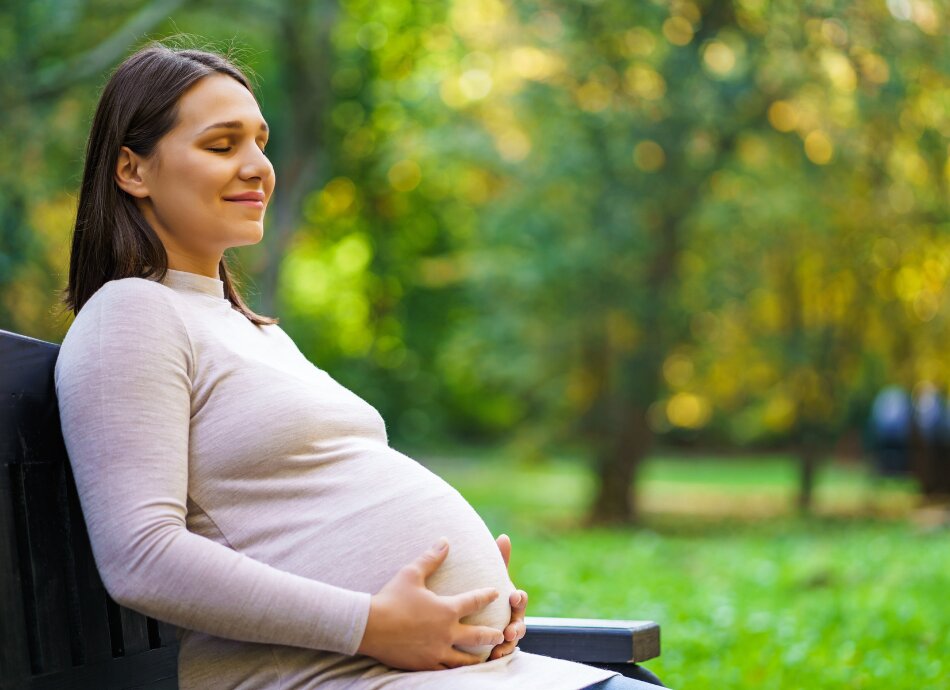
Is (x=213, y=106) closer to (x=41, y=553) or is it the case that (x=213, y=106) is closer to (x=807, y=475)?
(x=41, y=553)

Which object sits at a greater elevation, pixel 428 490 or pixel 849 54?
pixel 849 54

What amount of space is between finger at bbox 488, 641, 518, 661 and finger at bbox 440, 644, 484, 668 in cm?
6

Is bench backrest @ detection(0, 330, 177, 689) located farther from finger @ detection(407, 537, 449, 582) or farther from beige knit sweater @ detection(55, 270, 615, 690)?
finger @ detection(407, 537, 449, 582)

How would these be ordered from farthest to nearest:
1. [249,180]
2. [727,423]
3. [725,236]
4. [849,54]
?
[727,423] → [725,236] → [849,54] → [249,180]

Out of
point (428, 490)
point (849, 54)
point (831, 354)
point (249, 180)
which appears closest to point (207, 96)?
point (249, 180)

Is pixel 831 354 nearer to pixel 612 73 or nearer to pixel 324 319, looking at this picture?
pixel 612 73

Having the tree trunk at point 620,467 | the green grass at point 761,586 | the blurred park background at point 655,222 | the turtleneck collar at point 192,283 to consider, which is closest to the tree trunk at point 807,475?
the blurred park background at point 655,222

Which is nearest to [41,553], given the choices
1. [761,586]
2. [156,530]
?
[156,530]

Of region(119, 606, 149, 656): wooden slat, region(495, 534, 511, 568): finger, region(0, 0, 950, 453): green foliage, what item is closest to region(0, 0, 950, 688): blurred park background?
region(0, 0, 950, 453): green foliage

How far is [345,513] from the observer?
166 centimetres

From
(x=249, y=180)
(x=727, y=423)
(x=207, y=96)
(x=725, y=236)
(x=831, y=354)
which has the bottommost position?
(x=727, y=423)

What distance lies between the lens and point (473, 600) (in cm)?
161

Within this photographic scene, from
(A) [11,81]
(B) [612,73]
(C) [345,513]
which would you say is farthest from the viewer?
(B) [612,73]

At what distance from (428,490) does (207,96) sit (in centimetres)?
67
